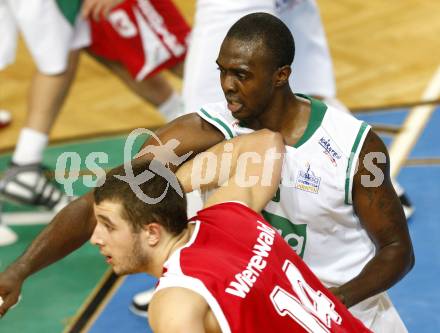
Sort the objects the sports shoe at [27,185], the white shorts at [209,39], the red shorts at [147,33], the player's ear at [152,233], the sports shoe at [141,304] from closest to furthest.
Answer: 1. the player's ear at [152,233]
2. the white shorts at [209,39]
3. the sports shoe at [141,304]
4. the sports shoe at [27,185]
5. the red shorts at [147,33]

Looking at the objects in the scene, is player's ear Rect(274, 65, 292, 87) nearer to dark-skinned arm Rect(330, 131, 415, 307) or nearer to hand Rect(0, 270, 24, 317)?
dark-skinned arm Rect(330, 131, 415, 307)

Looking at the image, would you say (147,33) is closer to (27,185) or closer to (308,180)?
(27,185)

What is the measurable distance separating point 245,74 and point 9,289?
798mm

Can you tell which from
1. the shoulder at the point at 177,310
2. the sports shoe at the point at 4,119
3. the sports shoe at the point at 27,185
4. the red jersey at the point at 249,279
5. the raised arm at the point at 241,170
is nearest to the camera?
the shoulder at the point at 177,310

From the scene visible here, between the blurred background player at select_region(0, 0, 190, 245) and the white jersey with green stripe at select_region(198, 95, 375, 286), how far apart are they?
1878 millimetres

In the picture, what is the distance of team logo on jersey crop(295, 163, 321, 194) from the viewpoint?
108 inches

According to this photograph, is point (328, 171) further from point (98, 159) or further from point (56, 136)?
point (56, 136)

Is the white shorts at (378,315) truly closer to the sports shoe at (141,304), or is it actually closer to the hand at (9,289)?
the hand at (9,289)

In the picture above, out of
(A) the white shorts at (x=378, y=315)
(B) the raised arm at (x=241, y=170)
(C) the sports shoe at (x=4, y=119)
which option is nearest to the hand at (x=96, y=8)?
(C) the sports shoe at (x=4, y=119)

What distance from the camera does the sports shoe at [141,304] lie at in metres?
3.86

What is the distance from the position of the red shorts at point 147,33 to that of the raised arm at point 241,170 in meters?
2.07

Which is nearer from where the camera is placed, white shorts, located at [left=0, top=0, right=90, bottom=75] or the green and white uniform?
the green and white uniform

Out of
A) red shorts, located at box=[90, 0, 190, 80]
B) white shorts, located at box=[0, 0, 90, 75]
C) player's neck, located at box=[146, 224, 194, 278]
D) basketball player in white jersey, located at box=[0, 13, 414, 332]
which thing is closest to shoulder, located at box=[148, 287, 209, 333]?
player's neck, located at box=[146, 224, 194, 278]

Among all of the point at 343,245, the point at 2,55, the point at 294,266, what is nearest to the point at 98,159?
the point at 2,55
